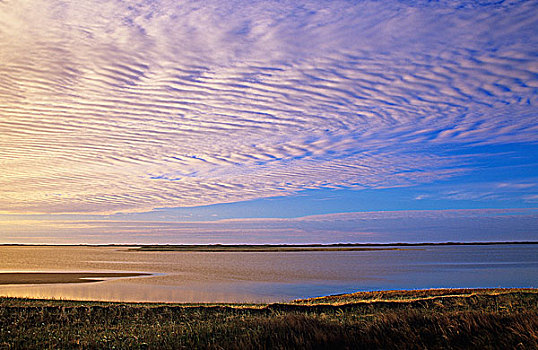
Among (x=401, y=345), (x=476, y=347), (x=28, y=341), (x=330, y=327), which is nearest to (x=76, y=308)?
(x=28, y=341)

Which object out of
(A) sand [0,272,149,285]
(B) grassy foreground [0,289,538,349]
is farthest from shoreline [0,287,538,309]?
(A) sand [0,272,149,285]

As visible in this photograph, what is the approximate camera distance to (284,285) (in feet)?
147

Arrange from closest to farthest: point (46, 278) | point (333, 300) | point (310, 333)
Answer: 1. point (310, 333)
2. point (333, 300)
3. point (46, 278)

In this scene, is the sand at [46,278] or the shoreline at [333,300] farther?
the sand at [46,278]

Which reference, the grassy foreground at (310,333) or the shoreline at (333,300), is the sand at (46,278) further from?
the grassy foreground at (310,333)

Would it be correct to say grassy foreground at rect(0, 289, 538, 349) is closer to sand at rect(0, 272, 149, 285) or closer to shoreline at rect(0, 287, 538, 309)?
shoreline at rect(0, 287, 538, 309)

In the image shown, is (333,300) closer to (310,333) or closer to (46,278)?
(310,333)

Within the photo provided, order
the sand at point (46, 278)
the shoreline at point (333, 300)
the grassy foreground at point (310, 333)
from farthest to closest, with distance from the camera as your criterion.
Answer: the sand at point (46, 278)
the shoreline at point (333, 300)
the grassy foreground at point (310, 333)

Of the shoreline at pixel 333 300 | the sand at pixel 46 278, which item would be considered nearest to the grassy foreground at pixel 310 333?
the shoreline at pixel 333 300

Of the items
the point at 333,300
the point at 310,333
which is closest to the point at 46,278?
the point at 333,300

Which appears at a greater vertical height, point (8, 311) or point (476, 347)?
point (476, 347)

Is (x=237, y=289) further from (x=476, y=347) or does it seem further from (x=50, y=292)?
(x=476, y=347)

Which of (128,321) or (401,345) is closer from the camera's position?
(401,345)

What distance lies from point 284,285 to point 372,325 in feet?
117
